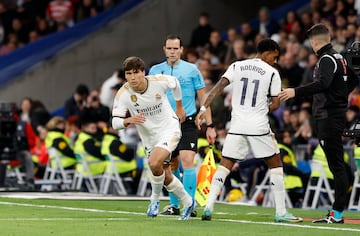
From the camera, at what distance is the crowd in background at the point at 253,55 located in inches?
934

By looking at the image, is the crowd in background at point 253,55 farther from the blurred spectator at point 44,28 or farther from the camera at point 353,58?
the camera at point 353,58

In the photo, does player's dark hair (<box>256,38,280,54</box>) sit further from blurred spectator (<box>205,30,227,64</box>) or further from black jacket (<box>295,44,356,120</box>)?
blurred spectator (<box>205,30,227,64</box>)

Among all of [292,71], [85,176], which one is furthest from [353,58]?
[85,176]

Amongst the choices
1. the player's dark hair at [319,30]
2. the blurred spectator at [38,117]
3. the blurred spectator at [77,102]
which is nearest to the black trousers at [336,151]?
the player's dark hair at [319,30]

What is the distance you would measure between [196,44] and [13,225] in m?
15.5

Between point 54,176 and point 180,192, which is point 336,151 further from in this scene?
point 54,176

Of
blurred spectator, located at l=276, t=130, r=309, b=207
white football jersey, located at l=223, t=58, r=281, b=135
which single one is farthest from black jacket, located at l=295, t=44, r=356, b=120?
blurred spectator, located at l=276, t=130, r=309, b=207

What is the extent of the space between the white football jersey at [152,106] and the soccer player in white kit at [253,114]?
1.54 ft

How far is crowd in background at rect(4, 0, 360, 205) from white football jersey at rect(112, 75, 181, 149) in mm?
7059

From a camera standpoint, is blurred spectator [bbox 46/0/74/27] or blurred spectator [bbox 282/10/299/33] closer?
blurred spectator [bbox 282/10/299/33]

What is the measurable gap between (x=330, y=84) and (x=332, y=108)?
312 mm

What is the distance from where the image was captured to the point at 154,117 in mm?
15508

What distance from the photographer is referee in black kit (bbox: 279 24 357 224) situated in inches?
612

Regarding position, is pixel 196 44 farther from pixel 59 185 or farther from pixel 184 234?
pixel 184 234
